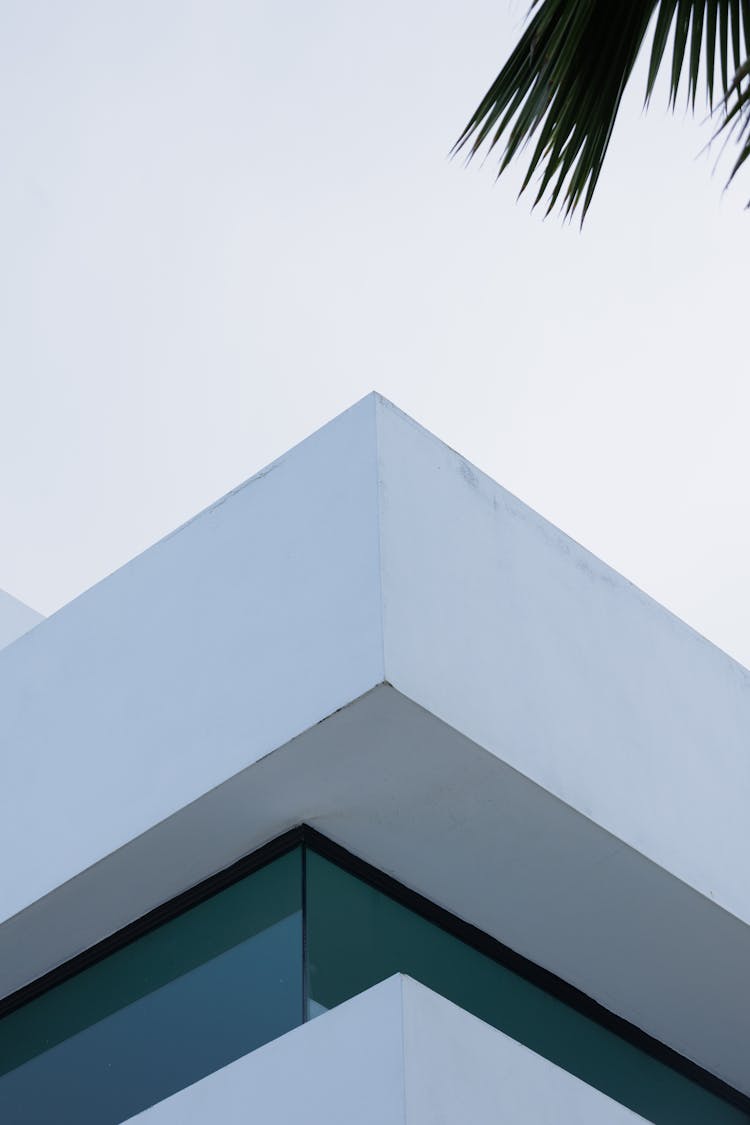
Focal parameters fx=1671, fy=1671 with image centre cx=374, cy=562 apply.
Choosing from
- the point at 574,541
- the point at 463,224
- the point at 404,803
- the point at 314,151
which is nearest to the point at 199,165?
the point at 314,151

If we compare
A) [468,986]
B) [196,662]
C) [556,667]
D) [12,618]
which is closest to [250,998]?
[468,986]

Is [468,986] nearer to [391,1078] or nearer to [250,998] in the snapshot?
[250,998]

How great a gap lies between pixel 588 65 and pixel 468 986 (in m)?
3.66

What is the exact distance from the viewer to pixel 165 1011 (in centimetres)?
601

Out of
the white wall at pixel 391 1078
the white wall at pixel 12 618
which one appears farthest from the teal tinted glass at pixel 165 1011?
the white wall at pixel 12 618

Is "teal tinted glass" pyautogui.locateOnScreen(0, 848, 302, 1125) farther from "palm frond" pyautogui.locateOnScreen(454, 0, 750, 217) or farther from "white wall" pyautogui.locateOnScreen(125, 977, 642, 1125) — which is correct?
"palm frond" pyautogui.locateOnScreen(454, 0, 750, 217)

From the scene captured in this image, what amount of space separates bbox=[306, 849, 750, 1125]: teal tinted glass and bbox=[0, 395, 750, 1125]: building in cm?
1

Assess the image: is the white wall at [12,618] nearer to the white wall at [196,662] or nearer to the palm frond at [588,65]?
the white wall at [196,662]

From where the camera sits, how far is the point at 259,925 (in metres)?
5.88

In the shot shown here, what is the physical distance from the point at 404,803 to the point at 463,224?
4.67 meters

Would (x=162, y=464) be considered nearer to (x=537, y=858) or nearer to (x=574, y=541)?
(x=574, y=541)

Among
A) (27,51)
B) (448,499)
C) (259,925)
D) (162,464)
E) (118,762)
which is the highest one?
(27,51)

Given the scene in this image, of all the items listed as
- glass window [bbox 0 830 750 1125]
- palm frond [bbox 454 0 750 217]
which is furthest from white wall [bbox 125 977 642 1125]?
palm frond [bbox 454 0 750 217]

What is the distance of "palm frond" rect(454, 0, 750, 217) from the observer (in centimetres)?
377
